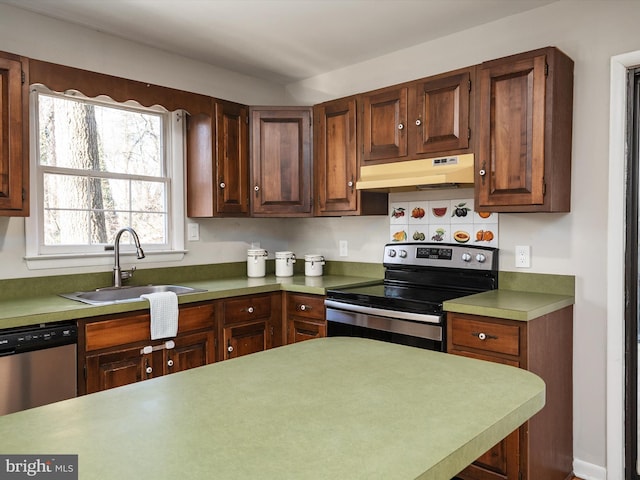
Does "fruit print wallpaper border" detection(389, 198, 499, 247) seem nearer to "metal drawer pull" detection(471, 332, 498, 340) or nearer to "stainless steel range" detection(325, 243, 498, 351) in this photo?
"stainless steel range" detection(325, 243, 498, 351)

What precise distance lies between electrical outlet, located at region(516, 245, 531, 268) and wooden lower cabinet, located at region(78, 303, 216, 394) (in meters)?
1.78

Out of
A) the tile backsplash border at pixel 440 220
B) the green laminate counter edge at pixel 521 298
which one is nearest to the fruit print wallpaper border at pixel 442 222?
the tile backsplash border at pixel 440 220

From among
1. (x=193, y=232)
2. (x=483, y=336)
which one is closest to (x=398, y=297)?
(x=483, y=336)

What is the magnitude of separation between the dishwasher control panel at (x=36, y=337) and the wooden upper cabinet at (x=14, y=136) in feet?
2.01

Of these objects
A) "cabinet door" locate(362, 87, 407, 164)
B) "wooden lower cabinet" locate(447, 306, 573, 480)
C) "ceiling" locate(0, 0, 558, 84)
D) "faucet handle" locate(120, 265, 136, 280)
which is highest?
"ceiling" locate(0, 0, 558, 84)

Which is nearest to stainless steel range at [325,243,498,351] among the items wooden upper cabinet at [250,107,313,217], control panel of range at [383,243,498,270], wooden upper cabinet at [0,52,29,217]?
control panel of range at [383,243,498,270]

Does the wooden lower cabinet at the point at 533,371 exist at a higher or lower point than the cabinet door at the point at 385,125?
lower

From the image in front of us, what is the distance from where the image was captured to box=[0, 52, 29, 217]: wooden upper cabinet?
93.1 inches

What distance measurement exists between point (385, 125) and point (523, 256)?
113 cm

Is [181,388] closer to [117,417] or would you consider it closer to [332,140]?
[117,417]

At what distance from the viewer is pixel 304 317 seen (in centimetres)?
316

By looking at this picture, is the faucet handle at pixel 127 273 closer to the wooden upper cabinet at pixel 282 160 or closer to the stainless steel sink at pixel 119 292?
the stainless steel sink at pixel 119 292

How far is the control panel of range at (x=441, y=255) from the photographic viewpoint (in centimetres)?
289

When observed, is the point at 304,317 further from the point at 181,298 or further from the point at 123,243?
the point at 123,243
